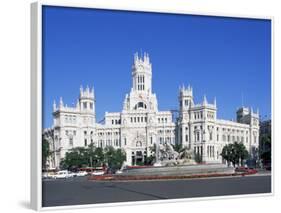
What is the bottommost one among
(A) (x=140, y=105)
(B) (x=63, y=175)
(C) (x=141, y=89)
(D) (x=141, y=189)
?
(D) (x=141, y=189)

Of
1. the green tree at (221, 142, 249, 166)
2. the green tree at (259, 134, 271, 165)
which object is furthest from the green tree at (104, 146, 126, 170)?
the green tree at (259, 134, 271, 165)

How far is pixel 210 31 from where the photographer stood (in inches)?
446

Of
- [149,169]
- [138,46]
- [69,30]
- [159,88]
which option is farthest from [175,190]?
[69,30]

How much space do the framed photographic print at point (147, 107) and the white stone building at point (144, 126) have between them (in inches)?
0.7

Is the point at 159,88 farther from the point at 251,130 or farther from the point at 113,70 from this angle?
the point at 251,130

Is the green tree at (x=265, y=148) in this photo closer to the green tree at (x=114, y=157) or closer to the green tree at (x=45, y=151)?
the green tree at (x=114, y=157)

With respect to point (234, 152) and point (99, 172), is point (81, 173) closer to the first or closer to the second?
point (99, 172)

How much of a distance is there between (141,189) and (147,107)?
1343 millimetres

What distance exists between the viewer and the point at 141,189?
10.9 meters

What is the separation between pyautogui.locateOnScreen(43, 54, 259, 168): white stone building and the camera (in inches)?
413

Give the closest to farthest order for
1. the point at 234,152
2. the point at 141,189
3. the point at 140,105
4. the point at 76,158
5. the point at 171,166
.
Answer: the point at 76,158
the point at 141,189
the point at 140,105
the point at 171,166
the point at 234,152

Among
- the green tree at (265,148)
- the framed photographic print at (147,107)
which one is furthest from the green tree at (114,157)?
the green tree at (265,148)

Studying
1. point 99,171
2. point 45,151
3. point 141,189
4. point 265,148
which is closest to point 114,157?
point 99,171

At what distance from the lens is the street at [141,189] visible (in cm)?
1016
